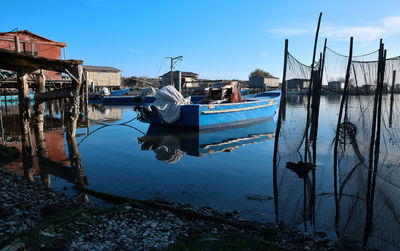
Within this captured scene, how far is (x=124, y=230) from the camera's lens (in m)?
4.16

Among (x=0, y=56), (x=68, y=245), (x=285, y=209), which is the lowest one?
Result: (x=285, y=209)

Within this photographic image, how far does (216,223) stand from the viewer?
4672 millimetres

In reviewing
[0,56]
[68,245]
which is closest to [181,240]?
[68,245]

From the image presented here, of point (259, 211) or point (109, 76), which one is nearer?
point (259, 211)

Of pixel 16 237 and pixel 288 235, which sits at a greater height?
pixel 16 237

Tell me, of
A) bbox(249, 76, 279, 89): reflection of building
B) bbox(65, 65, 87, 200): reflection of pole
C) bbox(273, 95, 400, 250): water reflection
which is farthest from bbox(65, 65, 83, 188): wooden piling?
bbox(249, 76, 279, 89): reflection of building

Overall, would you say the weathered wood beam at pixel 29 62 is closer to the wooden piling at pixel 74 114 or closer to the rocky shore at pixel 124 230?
the wooden piling at pixel 74 114

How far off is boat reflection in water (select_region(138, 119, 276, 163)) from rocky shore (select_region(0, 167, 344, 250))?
471 cm

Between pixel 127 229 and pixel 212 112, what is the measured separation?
12328 mm

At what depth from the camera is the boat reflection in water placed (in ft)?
36.0

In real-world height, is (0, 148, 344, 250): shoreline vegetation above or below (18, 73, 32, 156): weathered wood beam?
below

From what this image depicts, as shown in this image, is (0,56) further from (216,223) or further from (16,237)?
(216,223)

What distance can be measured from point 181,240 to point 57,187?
429cm

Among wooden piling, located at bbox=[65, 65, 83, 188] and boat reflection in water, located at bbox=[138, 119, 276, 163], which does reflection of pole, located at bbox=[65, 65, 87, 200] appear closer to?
wooden piling, located at bbox=[65, 65, 83, 188]
